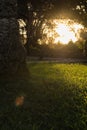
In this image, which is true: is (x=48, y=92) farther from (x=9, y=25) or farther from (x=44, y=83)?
(x=9, y=25)

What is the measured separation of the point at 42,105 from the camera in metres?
6.62

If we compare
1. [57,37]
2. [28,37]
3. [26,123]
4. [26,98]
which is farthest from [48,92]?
[57,37]

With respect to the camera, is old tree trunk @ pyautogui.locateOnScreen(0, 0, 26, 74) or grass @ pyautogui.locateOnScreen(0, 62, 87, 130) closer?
grass @ pyautogui.locateOnScreen(0, 62, 87, 130)

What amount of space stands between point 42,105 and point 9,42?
348 centimetres

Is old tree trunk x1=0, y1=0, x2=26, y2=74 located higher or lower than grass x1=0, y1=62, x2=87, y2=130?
higher

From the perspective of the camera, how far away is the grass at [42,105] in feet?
18.0

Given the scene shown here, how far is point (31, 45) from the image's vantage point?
1135 inches

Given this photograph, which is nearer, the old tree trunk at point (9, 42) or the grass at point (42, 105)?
the grass at point (42, 105)

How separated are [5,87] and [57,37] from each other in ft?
84.3

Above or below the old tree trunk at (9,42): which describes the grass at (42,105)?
below

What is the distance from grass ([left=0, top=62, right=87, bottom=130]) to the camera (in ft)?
18.0

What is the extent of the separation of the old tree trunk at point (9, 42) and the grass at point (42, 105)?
0.52 metres

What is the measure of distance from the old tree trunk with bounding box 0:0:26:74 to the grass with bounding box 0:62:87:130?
0.52 metres

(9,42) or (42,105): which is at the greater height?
(9,42)
